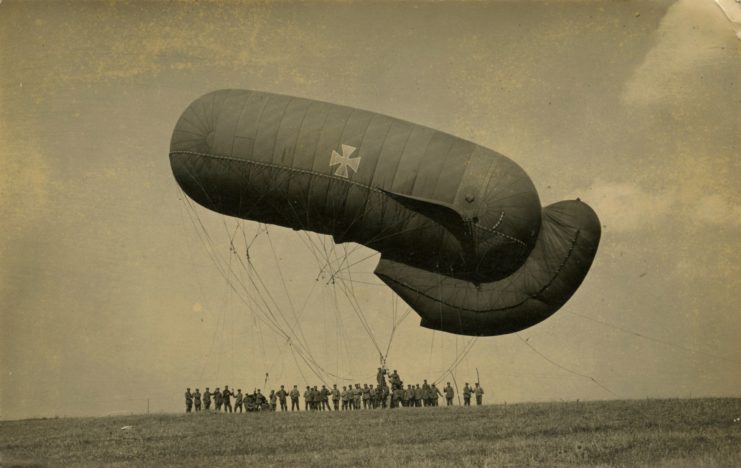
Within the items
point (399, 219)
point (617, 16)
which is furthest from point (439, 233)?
point (617, 16)

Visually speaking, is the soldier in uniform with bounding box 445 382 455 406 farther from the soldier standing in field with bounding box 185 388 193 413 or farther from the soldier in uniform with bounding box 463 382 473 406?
the soldier standing in field with bounding box 185 388 193 413

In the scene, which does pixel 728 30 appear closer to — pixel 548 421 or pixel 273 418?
pixel 548 421

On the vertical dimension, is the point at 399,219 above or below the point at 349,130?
below

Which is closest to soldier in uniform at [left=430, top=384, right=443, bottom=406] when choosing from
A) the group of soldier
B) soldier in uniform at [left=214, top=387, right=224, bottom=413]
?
the group of soldier

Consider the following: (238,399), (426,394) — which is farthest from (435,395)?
(238,399)

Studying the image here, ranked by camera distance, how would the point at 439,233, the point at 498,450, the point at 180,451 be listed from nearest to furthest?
the point at 498,450 → the point at 180,451 → the point at 439,233

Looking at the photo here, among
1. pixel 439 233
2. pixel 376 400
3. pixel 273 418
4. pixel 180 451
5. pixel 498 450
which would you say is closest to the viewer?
pixel 498 450

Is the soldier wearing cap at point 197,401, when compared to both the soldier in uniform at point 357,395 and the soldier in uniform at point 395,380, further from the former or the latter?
the soldier in uniform at point 395,380
